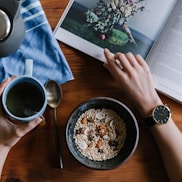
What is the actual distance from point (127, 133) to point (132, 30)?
0.22m

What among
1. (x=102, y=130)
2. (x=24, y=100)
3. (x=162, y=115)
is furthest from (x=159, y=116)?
(x=24, y=100)

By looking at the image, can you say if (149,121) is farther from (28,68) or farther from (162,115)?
(28,68)

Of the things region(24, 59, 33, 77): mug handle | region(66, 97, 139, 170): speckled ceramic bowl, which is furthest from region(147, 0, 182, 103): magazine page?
region(24, 59, 33, 77): mug handle

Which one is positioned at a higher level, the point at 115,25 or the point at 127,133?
the point at 115,25

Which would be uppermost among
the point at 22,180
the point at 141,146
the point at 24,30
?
the point at 24,30

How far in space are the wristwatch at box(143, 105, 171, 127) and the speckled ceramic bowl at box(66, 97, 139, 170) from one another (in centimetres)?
4

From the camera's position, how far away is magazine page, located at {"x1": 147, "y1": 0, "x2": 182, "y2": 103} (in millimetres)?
858

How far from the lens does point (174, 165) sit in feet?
2.65

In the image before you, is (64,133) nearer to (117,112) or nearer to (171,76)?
(117,112)

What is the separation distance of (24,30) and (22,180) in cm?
29

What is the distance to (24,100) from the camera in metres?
0.78

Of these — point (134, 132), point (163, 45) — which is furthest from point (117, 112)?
point (163, 45)

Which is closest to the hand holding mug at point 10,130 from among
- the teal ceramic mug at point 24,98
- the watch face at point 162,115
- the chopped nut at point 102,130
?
the teal ceramic mug at point 24,98

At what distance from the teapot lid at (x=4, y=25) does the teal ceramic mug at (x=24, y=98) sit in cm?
8
